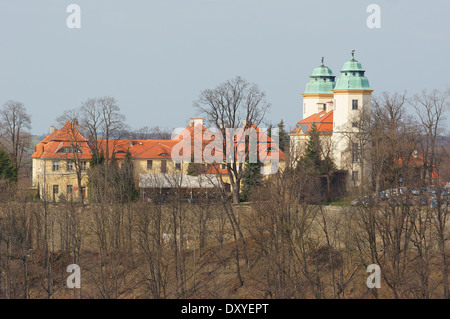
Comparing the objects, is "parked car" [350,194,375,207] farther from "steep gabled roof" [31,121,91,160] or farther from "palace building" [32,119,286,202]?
"steep gabled roof" [31,121,91,160]

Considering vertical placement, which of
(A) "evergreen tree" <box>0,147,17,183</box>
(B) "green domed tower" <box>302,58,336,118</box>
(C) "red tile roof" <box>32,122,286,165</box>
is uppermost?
(B) "green domed tower" <box>302,58,336,118</box>

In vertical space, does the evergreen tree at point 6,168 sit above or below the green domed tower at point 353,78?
below

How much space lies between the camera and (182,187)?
44094 mm

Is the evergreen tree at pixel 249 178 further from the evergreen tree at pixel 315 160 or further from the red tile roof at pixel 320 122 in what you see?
the red tile roof at pixel 320 122

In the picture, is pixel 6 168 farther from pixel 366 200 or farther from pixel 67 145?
pixel 366 200

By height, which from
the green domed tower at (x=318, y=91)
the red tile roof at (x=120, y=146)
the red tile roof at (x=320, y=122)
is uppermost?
the green domed tower at (x=318, y=91)

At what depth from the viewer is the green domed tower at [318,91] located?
61344 mm

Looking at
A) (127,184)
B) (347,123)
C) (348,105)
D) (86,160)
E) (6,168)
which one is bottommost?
(127,184)

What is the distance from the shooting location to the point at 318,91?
6169cm

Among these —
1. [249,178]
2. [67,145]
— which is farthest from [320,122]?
[67,145]

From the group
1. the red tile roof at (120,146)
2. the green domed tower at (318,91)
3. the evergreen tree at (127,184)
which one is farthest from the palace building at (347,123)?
the evergreen tree at (127,184)

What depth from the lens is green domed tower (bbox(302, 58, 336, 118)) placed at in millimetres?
61344

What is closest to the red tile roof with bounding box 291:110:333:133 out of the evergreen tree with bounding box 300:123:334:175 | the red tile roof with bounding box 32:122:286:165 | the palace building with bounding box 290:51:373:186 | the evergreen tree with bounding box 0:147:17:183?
the palace building with bounding box 290:51:373:186

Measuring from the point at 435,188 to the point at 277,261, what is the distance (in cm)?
753
